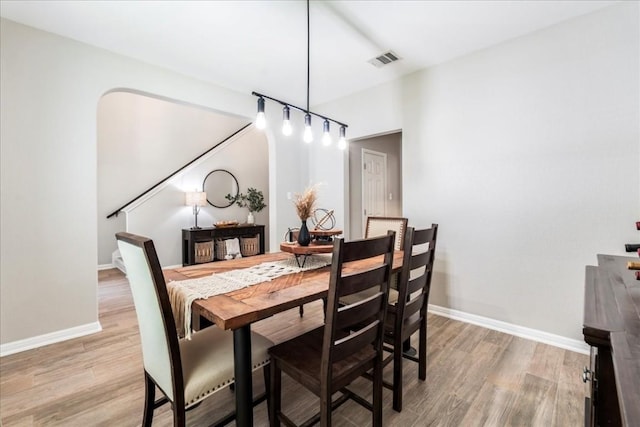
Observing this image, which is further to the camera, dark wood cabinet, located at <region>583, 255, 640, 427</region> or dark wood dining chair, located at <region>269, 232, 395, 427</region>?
dark wood dining chair, located at <region>269, 232, 395, 427</region>

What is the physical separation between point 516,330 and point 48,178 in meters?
4.28

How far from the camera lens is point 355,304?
4.08 ft

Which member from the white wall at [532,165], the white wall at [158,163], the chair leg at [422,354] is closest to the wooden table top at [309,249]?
the chair leg at [422,354]

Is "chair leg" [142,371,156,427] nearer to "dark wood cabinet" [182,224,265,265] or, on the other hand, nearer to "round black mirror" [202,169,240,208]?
"dark wood cabinet" [182,224,265,265]

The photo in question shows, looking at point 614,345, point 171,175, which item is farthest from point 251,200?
point 614,345

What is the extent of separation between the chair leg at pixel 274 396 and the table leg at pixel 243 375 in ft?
0.47

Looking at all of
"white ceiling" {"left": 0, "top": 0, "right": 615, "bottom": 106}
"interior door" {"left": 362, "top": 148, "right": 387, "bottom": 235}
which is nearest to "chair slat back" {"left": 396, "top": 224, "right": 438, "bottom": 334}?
"white ceiling" {"left": 0, "top": 0, "right": 615, "bottom": 106}

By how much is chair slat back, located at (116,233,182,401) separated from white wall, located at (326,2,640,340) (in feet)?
8.65

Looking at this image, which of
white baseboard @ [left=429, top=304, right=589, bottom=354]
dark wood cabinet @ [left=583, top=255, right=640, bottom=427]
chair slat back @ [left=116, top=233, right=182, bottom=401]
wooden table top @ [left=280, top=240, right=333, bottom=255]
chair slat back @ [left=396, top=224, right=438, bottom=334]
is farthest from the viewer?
white baseboard @ [left=429, top=304, right=589, bottom=354]

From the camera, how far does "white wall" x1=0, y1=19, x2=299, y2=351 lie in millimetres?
2264

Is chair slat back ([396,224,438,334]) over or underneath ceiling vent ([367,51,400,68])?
underneath

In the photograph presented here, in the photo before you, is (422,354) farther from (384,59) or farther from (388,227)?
(384,59)

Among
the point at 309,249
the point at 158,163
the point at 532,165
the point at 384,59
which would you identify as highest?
the point at 384,59

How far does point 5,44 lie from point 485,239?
4371mm
